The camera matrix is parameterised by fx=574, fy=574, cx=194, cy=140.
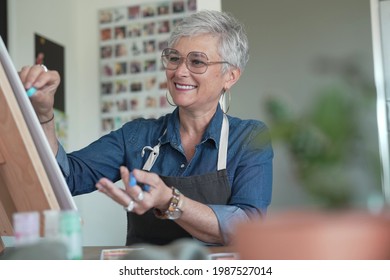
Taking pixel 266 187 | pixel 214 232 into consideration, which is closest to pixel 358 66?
pixel 214 232

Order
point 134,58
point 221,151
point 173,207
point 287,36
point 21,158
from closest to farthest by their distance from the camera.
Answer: point 21,158 < point 173,207 < point 221,151 < point 287,36 < point 134,58

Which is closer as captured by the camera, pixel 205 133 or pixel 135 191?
pixel 135 191

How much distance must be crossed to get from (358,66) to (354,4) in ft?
7.32

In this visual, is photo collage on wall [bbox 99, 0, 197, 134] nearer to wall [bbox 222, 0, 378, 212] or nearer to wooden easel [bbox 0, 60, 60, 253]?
wall [bbox 222, 0, 378, 212]

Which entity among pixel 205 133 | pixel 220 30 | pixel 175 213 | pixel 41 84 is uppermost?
pixel 220 30

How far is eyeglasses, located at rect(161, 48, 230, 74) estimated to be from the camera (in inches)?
56.0

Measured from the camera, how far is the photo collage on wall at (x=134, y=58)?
2.98 m

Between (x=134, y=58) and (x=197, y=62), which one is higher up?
(x=134, y=58)

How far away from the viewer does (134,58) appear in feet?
10.0

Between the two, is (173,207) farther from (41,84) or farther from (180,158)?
(180,158)

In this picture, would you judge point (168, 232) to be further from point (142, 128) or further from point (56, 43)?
point (56, 43)

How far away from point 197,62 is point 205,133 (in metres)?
0.18

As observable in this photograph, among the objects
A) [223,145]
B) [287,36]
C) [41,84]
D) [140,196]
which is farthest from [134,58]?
[140,196]

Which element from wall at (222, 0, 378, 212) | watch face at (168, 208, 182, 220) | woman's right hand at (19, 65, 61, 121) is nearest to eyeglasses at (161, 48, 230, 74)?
woman's right hand at (19, 65, 61, 121)
